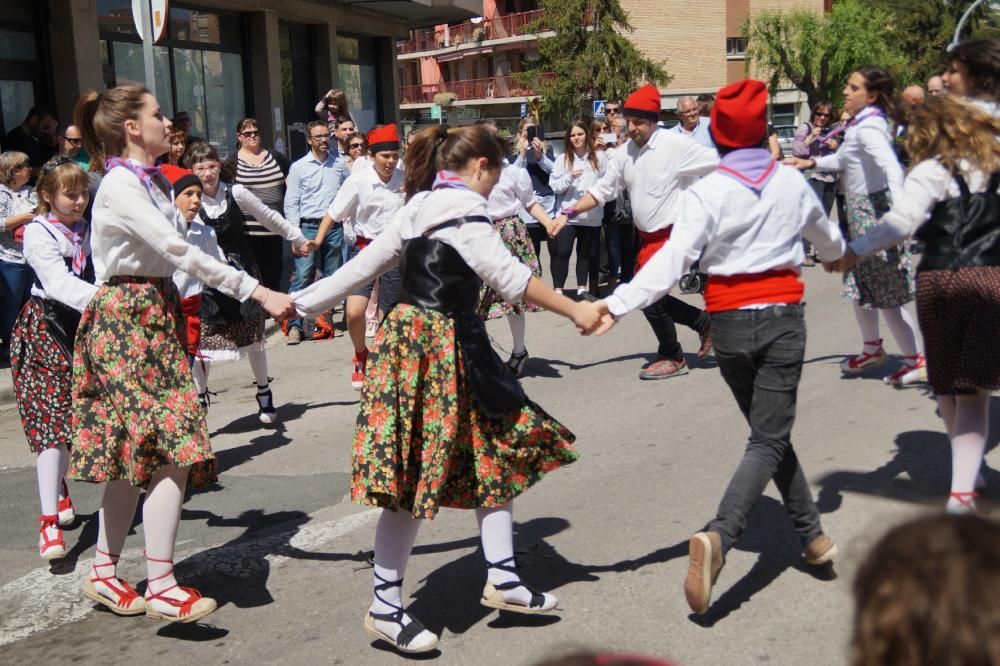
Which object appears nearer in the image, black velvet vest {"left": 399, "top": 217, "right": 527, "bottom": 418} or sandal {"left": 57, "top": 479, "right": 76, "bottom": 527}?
black velvet vest {"left": 399, "top": 217, "right": 527, "bottom": 418}

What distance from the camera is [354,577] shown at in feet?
15.4

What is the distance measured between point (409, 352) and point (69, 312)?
2.24 meters

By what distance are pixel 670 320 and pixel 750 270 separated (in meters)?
4.11

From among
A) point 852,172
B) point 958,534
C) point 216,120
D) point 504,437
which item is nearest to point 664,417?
point 852,172

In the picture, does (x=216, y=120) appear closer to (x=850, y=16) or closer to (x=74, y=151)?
(x=74, y=151)

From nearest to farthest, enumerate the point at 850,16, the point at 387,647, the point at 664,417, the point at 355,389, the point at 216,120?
the point at 387,647
the point at 664,417
the point at 355,389
the point at 216,120
the point at 850,16

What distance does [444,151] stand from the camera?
4.10 metres

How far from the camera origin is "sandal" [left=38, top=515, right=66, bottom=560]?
511 centimetres

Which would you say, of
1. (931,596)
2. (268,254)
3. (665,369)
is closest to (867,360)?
(665,369)

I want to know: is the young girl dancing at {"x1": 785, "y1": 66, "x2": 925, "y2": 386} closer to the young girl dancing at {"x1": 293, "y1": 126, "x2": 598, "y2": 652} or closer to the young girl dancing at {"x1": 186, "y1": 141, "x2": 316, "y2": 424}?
the young girl dancing at {"x1": 293, "y1": 126, "x2": 598, "y2": 652}

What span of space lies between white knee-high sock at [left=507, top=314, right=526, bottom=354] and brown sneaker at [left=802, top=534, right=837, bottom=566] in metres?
4.48

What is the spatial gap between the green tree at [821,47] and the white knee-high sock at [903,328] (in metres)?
49.9

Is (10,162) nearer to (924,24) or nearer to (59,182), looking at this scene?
(59,182)

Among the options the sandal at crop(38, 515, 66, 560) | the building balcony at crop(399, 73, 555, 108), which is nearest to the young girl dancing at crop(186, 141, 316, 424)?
the sandal at crop(38, 515, 66, 560)
